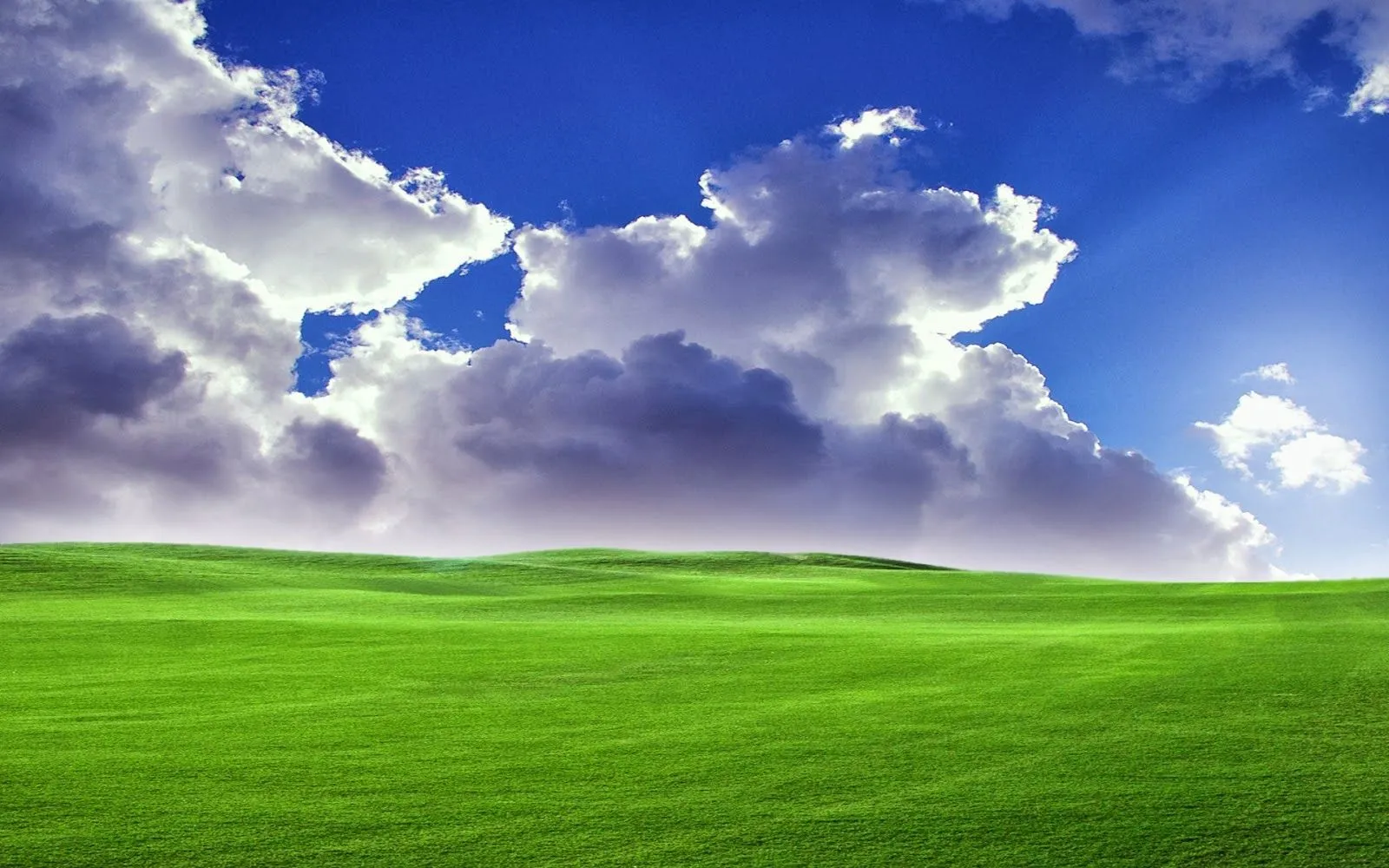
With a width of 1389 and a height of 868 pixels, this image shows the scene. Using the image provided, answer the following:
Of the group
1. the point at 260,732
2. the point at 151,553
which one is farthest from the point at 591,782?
the point at 151,553

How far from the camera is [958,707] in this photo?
1241 cm

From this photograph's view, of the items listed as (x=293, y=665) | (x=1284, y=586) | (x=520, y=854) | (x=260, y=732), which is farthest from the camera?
(x=1284, y=586)

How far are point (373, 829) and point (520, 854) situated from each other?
1.45 metres

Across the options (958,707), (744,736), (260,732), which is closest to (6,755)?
(260,732)

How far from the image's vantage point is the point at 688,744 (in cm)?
1066

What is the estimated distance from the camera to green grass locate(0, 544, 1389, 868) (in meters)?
7.95

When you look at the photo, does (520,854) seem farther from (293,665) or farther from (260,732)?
(293,665)

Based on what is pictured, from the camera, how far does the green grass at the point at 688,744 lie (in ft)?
26.1

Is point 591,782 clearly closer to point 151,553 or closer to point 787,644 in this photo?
point 787,644

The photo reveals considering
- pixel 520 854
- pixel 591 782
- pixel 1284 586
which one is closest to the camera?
pixel 520 854

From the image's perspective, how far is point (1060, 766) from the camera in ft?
32.2

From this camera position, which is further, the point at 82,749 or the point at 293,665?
the point at 293,665

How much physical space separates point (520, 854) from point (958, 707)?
6.75 meters

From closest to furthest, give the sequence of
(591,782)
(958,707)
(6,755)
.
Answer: (591,782) < (6,755) < (958,707)
